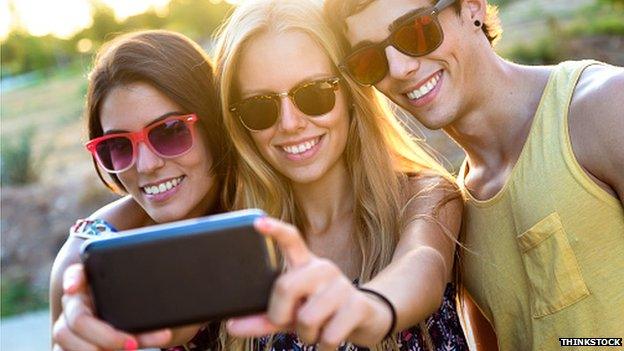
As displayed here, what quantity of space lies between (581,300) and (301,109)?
112 cm

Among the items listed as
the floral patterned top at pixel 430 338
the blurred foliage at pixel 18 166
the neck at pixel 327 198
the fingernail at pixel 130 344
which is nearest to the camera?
the fingernail at pixel 130 344

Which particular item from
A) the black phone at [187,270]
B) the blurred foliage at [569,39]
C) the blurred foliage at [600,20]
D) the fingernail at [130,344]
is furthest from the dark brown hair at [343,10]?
the blurred foliage at [600,20]

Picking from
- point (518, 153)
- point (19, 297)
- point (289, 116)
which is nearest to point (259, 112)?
point (289, 116)

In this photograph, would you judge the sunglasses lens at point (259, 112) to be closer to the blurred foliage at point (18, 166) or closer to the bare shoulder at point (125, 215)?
the bare shoulder at point (125, 215)

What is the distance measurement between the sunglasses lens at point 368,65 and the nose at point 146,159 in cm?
77

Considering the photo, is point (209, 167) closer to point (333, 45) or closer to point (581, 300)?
point (333, 45)

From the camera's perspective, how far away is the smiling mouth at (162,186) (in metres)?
3.18

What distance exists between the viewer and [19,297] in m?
9.80

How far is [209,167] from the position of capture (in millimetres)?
3285

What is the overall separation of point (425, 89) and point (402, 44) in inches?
7.9

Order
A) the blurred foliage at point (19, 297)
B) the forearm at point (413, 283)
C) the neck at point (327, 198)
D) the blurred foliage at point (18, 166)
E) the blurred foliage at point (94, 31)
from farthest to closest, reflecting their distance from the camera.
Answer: the blurred foliage at point (94, 31), the blurred foliage at point (18, 166), the blurred foliage at point (19, 297), the neck at point (327, 198), the forearm at point (413, 283)

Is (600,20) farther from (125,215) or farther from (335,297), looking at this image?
(335,297)

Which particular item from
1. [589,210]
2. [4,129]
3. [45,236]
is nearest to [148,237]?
[589,210]

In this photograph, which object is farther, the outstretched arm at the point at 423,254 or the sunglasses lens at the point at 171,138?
the sunglasses lens at the point at 171,138
